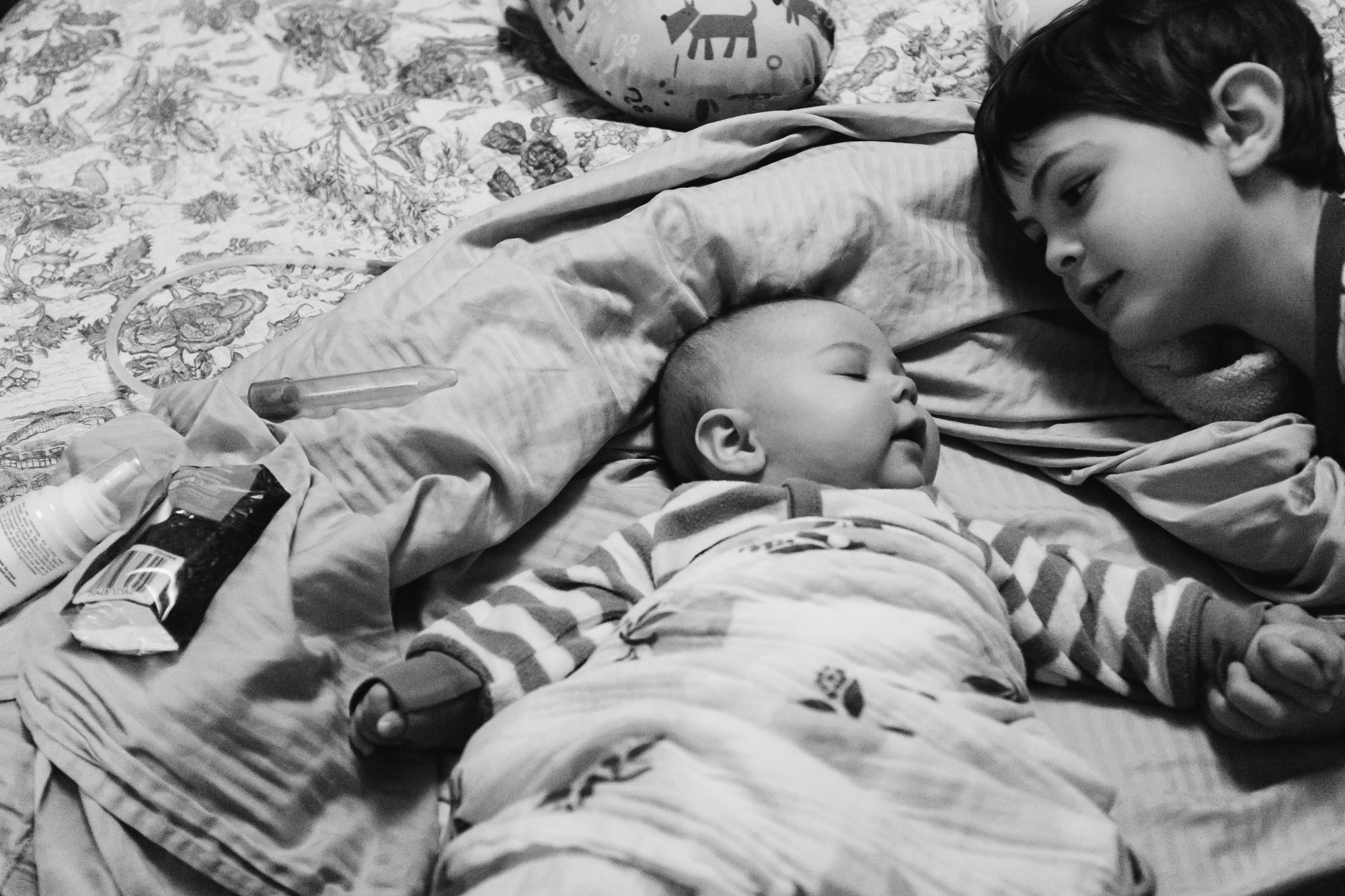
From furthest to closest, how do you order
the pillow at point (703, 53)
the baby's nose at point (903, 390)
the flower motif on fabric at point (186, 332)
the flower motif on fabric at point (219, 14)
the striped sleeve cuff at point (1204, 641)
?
the flower motif on fabric at point (219, 14)
the pillow at point (703, 53)
the flower motif on fabric at point (186, 332)
the baby's nose at point (903, 390)
the striped sleeve cuff at point (1204, 641)

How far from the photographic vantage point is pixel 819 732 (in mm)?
688

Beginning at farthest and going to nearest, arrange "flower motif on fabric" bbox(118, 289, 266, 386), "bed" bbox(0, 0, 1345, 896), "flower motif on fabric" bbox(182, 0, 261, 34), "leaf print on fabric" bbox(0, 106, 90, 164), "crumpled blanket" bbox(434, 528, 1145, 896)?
"flower motif on fabric" bbox(182, 0, 261, 34) → "leaf print on fabric" bbox(0, 106, 90, 164) → "flower motif on fabric" bbox(118, 289, 266, 386) → "bed" bbox(0, 0, 1345, 896) → "crumpled blanket" bbox(434, 528, 1145, 896)

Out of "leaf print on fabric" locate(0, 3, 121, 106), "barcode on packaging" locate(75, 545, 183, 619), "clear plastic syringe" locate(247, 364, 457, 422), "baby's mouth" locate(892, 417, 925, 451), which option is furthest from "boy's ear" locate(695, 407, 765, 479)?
"leaf print on fabric" locate(0, 3, 121, 106)

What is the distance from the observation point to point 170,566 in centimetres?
74

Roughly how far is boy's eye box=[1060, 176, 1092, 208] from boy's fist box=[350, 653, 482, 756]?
0.68 metres

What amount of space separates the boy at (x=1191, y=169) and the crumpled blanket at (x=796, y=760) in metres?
0.38

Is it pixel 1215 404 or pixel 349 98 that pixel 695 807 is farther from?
pixel 349 98

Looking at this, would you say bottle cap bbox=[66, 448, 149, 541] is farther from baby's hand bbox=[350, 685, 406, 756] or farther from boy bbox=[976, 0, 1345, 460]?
boy bbox=[976, 0, 1345, 460]

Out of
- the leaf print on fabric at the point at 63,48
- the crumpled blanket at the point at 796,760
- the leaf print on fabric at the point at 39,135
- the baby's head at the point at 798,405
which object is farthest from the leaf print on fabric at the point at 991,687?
the leaf print on fabric at the point at 63,48

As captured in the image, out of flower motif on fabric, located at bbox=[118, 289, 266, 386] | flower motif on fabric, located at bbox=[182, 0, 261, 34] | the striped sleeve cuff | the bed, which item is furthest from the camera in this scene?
flower motif on fabric, located at bbox=[182, 0, 261, 34]

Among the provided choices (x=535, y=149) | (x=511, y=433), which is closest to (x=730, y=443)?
(x=511, y=433)

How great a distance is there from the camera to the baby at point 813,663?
2.18 feet

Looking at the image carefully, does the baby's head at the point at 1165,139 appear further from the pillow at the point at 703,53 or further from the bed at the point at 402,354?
the pillow at the point at 703,53

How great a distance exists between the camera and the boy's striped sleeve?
2.88 ft
